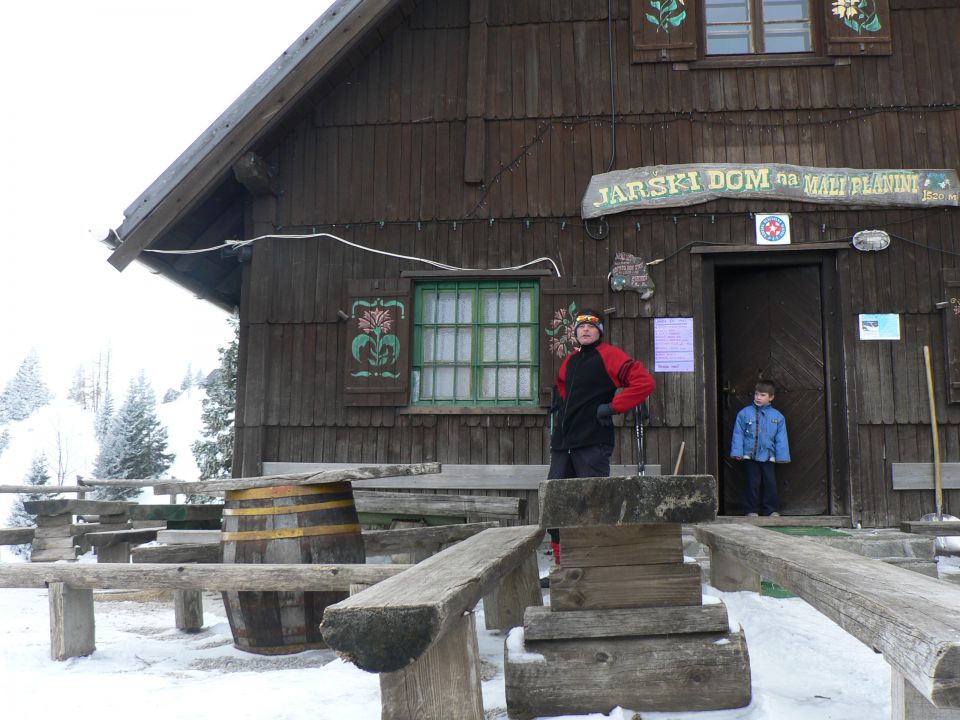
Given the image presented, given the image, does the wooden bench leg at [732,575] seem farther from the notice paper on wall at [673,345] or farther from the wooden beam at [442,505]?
the notice paper on wall at [673,345]

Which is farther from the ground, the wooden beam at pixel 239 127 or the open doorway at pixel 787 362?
the wooden beam at pixel 239 127

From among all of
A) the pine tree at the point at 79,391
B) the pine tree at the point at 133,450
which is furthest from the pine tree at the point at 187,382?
the pine tree at the point at 133,450

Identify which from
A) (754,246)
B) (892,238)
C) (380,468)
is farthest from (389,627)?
(892,238)

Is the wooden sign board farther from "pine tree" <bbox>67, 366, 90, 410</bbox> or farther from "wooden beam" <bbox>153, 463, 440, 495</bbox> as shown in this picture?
"pine tree" <bbox>67, 366, 90, 410</bbox>

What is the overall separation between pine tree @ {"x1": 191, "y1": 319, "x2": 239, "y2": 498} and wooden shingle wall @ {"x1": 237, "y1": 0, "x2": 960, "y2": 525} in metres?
10.0

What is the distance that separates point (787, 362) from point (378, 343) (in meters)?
3.76

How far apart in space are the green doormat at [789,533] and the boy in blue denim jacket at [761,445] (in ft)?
2.29

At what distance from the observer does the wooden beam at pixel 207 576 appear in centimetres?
350

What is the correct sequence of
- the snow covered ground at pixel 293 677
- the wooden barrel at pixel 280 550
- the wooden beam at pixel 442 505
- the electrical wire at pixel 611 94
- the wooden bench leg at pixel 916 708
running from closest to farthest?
the wooden bench leg at pixel 916 708 → the snow covered ground at pixel 293 677 → the wooden barrel at pixel 280 550 → the wooden beam at pixel 442 505 → the electrical wire at pixel 611 94

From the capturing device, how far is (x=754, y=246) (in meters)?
7.35

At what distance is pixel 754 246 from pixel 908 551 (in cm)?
313

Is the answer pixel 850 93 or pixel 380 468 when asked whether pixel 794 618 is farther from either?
pixel 850 93

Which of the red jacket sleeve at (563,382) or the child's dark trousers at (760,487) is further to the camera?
the child's dark trousers at (760,487)

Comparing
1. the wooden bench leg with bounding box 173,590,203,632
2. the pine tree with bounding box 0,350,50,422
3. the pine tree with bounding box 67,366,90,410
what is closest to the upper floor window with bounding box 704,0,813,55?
the wooden bench leg with bounding box 173,590,203,632
